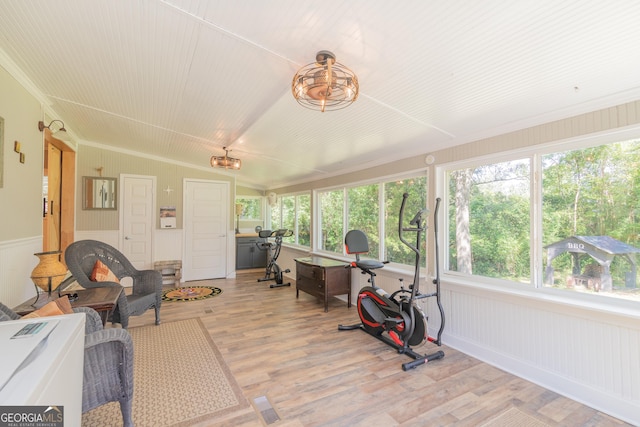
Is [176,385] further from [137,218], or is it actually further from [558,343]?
[137,218]

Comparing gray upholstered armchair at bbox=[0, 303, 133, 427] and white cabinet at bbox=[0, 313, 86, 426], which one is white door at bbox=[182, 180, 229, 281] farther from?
white cabinet at bbox=[0, 313, 86, 426]

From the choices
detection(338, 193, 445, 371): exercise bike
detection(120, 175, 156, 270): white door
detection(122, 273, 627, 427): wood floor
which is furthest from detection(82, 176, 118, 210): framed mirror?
detection(338, 193, 445, 371): exercise bike

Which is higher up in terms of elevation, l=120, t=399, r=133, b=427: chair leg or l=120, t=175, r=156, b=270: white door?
l=120, t=175, r=156, b=270: white door

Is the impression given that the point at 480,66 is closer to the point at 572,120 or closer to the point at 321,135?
the point at 572,120

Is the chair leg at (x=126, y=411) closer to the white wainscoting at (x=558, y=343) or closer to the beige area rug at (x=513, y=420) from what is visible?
the beige area rug at (x=513, y=420)

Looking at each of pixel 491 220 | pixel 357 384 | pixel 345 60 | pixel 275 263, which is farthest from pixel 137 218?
pixel 491 220

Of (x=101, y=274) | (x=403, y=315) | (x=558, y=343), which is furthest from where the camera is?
(x=101, y=274)

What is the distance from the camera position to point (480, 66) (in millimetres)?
1818

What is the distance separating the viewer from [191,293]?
16.9 ft

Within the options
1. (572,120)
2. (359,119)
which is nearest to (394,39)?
(359,119)

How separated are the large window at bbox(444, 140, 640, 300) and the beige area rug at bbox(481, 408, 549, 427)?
1073 mm

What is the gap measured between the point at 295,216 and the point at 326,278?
8.94ft

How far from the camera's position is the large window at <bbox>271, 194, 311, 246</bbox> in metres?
6.32

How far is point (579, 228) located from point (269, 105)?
2.88 metres
